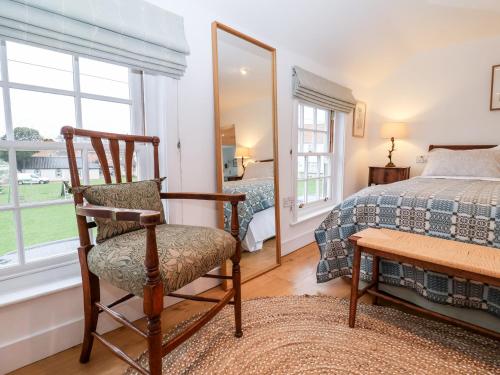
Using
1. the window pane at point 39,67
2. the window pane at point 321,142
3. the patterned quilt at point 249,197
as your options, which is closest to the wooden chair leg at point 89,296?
the window pane at point 39,67

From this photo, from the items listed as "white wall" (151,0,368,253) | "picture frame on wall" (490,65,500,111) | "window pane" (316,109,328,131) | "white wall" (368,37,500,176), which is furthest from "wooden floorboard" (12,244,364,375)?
"picture frame on wall" (490,65,500,111)

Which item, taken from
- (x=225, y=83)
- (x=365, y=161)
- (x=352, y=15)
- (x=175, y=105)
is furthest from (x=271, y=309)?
(x=365, y=161)

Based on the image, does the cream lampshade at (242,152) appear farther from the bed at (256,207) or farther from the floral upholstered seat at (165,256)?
the floral upholstered seat at (165,256)

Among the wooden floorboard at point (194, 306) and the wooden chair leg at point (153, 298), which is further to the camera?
the wooden floorboard at point (194, 306)

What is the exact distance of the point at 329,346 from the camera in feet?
4.58

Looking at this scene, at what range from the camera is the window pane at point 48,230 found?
4.51 feet

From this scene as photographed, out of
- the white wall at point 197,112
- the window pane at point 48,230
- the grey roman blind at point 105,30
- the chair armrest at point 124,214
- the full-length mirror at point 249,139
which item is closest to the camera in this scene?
the chair armrest at point 124,214

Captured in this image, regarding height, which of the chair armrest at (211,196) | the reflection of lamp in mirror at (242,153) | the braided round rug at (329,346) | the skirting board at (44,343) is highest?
the reflection of lamp in mirror at (242,153)

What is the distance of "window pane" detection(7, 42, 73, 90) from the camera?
51.0 inches

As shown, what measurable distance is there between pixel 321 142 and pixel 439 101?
1.74 metres

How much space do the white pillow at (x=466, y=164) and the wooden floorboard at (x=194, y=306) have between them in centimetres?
163

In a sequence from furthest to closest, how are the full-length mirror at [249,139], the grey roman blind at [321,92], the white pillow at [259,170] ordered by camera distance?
the grey roman blind at [321,92], the white pillow at [259,170], the full-length mirror at [249,139]

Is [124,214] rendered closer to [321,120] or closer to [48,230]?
[48,230]

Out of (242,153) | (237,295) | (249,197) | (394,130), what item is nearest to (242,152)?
(242,153)
